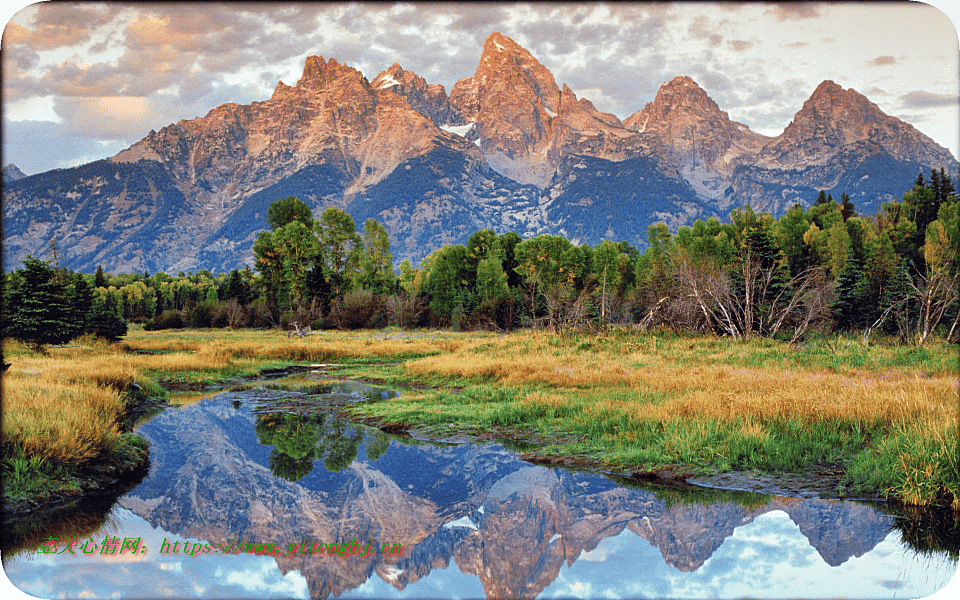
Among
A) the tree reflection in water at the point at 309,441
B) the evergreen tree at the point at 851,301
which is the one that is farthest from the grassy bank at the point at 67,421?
the evergreen tree at the point at 851,301

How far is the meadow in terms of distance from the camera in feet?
38.7

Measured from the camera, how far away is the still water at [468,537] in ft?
27.5

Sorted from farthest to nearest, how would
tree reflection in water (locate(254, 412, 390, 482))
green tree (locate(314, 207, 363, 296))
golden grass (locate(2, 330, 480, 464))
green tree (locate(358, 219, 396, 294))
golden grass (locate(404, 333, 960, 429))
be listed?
green tree (locate(358, 219, 396, 294)) < green tree (locate(314, 207, 363, 296)) < tree reflection in water (locate(254, 412, 390, 482)) < golden grass (locate(404, 333, 960, 429)) < golden grass (locate(2, 330, 480, 464))

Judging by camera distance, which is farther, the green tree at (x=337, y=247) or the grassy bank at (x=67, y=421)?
the green tree at (x=337, y=247)

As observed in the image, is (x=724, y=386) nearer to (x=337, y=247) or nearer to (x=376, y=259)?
(x=337, y=247)

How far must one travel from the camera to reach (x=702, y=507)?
440 inches

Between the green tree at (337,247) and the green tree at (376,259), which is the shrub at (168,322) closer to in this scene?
the green tree at (337,247)

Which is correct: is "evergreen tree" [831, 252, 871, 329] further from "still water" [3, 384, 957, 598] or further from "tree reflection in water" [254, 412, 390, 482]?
"still water" [3, 384, 957, 598]

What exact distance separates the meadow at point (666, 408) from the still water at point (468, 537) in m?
1.23

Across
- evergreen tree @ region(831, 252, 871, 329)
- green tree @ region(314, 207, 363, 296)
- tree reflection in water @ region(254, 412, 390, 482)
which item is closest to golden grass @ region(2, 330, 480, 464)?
tree reflection in water @ region(254, 412, 390, 482)

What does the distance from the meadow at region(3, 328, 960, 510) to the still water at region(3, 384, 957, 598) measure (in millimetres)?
1233

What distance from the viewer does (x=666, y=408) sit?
16047 mm

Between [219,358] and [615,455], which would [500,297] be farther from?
[615,455]

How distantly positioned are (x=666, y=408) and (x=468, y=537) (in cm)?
773
